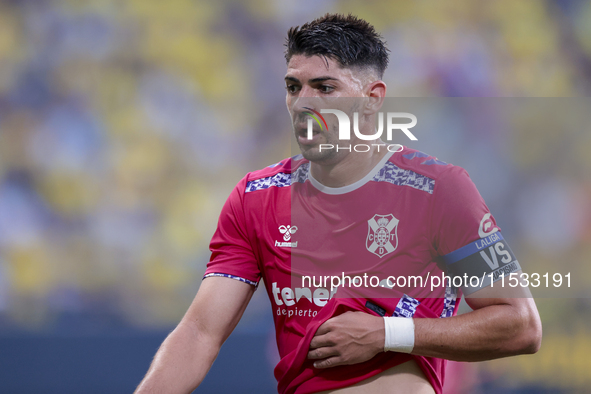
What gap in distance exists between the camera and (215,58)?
3686 mm

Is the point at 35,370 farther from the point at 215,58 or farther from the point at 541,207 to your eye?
the point at 541,207

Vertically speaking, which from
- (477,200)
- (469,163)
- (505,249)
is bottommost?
(505,249)

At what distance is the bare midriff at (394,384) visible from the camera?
1.44 meters

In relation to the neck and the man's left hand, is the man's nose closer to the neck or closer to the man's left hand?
the neck

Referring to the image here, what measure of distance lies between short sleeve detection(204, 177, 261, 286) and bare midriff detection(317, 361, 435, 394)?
413 mm

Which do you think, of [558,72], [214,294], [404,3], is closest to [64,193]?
[214,294]

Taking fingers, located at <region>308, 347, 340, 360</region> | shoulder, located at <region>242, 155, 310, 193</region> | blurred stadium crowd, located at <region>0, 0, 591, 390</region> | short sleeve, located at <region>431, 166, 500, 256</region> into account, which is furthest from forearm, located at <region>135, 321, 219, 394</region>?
blurred stadium crowd, located at <region>0, 0, 591, 390</region>

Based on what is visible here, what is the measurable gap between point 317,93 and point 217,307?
68cm

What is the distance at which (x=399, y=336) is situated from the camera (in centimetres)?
140

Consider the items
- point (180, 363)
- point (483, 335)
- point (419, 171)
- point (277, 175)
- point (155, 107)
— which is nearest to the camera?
point (483, 335)

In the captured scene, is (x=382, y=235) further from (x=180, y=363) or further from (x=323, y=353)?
(x=180, y=363)

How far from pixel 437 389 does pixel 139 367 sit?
73.7 inches

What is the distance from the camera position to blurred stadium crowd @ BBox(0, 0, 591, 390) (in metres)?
3.29

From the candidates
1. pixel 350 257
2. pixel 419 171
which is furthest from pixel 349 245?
pixel 419 171
